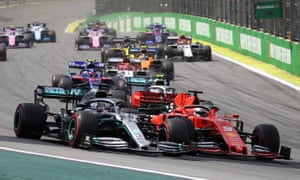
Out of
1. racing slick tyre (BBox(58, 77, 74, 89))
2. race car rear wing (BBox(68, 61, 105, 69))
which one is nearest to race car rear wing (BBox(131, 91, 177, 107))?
racing slick tyre (BBox(58, 77, 74, 89))

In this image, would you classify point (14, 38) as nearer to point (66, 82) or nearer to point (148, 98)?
point (66, 82)

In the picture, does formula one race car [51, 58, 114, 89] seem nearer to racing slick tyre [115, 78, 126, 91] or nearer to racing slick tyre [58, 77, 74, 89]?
racing slick tyre [58, 77, 74, 89]

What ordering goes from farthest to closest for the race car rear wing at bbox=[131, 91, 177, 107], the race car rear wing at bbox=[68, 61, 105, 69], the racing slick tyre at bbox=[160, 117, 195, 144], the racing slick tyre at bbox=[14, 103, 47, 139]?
1. the race car rear wing at bbox=[68, 61, 105, 69]
2. the race car rear wing at bbox=[131, 91, 177, 107]
3. the racing slick tyre at bbox=[14, 103, 47, 139]
4. the racing slick tyre at bbox=[160, 117, 195, 144]

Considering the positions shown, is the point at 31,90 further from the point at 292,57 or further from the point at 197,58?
the point at 197,58

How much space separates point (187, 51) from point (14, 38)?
45.4 ft

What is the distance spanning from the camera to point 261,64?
4106cm

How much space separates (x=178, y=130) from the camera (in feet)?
52.2

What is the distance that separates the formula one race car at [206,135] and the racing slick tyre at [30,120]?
1956 mm

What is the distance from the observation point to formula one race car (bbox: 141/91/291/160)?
15.9 metres

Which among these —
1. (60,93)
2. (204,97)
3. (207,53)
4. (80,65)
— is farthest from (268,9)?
(60,93)

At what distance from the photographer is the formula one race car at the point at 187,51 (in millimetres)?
42344

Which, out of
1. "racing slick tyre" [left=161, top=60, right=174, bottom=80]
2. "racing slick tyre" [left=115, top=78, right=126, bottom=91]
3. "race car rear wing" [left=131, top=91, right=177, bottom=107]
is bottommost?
"racing slick tyre" [left=161, top=60, right=174, bottom=80]

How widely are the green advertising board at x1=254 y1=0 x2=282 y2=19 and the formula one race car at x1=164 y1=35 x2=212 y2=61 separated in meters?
6.17

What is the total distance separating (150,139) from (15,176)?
237 inches
